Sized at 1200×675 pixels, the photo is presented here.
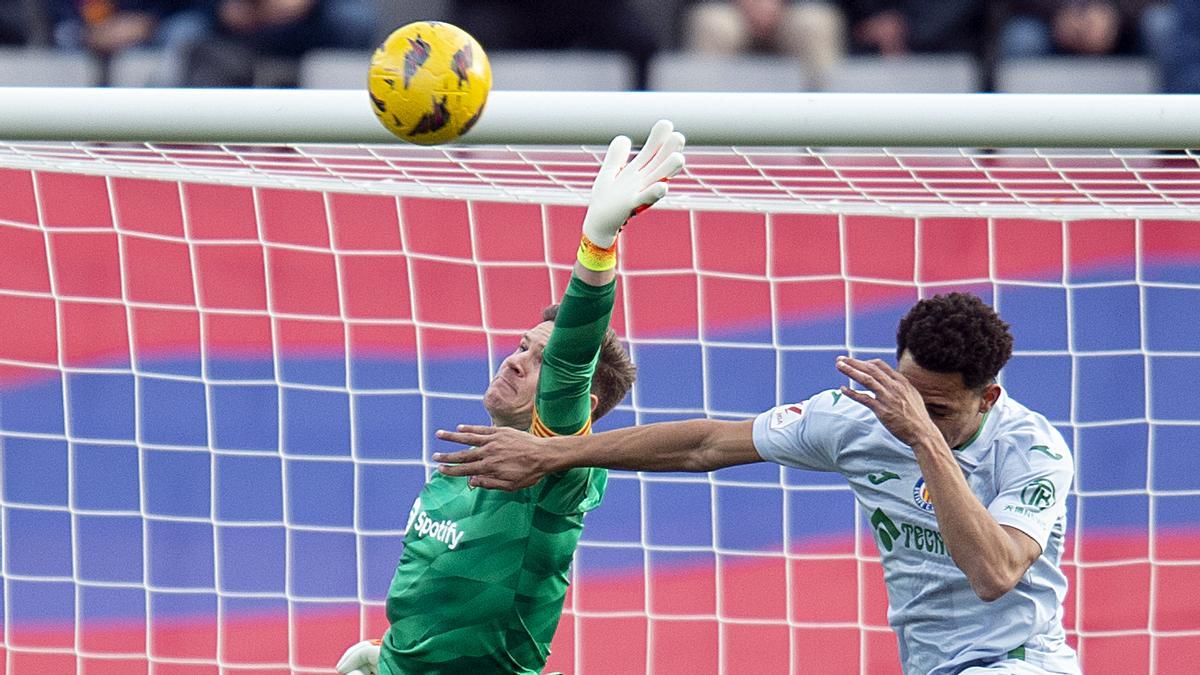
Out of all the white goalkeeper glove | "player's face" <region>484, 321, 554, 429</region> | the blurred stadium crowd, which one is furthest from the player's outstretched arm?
the blurred stadium crowd

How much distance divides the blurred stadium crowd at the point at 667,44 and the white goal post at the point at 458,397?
1203 mm

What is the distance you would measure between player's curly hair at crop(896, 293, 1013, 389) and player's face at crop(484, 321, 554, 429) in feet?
2.63

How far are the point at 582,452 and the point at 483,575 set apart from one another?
0.48 meters

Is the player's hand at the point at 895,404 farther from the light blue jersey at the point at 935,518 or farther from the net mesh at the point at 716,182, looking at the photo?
the net mesh at the point at 716,182

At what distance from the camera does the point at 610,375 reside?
3686 millimetres

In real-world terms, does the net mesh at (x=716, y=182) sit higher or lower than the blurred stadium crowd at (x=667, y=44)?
lower

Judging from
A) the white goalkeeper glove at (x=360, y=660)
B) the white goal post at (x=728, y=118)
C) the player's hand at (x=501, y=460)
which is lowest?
the white goalkeeper glove at (x=360, y=660)

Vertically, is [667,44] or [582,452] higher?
[667,44]

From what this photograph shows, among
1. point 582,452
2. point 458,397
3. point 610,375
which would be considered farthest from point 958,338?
point 458,397

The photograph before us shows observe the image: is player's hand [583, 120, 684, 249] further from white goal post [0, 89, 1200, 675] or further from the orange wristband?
white goal post [0, 89, 1200, 675]

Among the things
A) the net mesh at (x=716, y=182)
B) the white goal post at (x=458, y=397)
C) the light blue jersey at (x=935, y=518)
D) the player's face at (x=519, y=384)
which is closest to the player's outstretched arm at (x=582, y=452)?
the light blue jersey at (x=935, y=518)

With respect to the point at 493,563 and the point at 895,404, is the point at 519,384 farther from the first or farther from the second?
the point at 895,404

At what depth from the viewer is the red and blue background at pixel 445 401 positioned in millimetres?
5246

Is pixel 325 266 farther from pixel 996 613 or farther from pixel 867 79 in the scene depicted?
pixel 996 613
